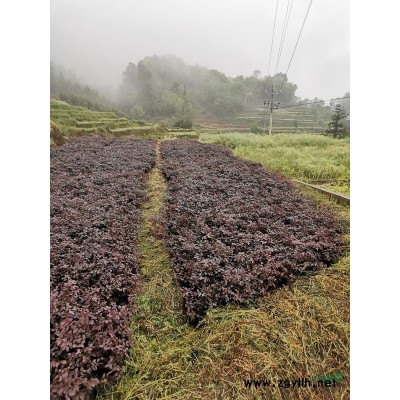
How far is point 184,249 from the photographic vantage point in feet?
8.36

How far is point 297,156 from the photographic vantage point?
268 inches

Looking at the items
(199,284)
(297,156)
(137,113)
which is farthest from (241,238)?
(137,113)

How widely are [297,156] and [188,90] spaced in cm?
465

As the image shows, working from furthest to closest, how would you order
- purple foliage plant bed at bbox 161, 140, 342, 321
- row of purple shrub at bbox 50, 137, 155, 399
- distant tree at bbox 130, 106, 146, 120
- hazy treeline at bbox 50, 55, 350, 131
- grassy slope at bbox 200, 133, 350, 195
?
1. distant tree at bbox 130, 106, 146, 120
2. hazy treeline at bbox 50, 55, 350, 131
3. grassy slope at bbox 200, 133, 350, 195
4. purple foliage plant bed at bbox 161, 140, 342, 321
5. row of purple shrub at bbox 50, 137, 155, 399

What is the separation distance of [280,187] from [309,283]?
7.93ft

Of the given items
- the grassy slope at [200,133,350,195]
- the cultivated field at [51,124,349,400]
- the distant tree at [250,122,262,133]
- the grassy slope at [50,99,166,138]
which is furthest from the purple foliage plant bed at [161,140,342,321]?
the distant tree at [250,122,262,133]

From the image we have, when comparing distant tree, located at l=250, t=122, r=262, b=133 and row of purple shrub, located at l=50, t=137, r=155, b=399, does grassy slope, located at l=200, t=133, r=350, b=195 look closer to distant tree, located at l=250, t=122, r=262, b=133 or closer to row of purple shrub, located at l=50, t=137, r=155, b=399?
row of purple shrub, located at l=50, t=137, r=155, b=399

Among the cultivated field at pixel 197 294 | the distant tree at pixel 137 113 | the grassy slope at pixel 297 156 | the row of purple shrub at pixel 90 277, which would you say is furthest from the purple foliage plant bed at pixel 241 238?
the distant tree at pixel 137 113

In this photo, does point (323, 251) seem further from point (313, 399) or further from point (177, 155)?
point (177, 155)

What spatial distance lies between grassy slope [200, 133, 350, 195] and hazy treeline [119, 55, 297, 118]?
54.0 inches

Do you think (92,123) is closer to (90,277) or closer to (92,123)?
(92,123)

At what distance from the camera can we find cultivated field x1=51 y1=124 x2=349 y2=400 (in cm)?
145

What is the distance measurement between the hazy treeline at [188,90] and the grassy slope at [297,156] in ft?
4.50

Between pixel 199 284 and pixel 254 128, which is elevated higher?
pixel 254 128
